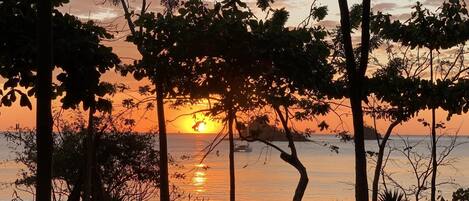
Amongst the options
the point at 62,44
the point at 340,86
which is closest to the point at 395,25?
the point at 340,86

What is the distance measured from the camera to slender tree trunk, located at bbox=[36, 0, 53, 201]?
286 inches

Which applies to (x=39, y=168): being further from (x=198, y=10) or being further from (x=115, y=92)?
(x=115, y=92)

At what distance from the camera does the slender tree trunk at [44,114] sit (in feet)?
23.8

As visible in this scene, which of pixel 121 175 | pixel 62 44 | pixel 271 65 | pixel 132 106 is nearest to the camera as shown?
pixel 62 44

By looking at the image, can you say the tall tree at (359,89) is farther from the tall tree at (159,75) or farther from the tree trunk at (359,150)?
the tall tree at (159,75)

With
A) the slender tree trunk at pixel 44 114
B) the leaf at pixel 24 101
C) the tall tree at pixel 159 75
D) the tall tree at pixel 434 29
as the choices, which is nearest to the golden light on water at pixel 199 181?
the tall tree at pixel 159 75

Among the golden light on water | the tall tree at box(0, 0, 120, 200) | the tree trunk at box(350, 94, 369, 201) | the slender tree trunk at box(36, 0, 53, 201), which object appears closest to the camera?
the slender tree trunk at box(36, 0, 53, 201)

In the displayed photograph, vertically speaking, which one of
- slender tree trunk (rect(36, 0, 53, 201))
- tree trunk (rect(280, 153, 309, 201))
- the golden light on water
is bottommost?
the golden light on water

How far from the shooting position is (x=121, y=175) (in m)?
24.8

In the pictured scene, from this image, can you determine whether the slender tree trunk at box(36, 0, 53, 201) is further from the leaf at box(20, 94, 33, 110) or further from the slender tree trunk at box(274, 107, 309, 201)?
the slender tree trunk at box(274, 107, 309, 201)

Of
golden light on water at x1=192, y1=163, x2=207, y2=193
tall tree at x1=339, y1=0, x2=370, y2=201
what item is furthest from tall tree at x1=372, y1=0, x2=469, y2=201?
golden light on water at x1=192, y1=163, x2=207, y2=193

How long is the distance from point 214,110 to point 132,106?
359 centimetres

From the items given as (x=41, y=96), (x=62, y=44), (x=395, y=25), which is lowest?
(x=41, y=96)

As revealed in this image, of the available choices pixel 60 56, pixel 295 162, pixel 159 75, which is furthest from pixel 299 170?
pixel 60 56
